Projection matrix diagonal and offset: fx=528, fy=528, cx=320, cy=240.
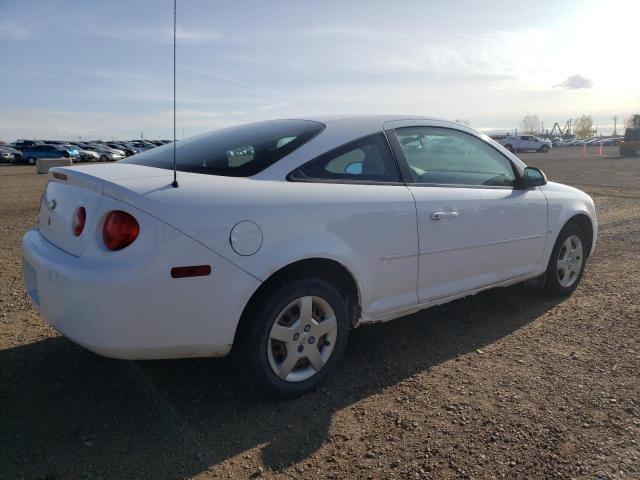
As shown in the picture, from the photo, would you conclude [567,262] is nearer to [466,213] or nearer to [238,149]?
[466,213]

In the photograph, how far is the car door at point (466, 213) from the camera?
3416 mm

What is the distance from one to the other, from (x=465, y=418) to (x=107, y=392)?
196 cm

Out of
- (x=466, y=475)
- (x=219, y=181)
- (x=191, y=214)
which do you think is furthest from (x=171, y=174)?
(x=466, y=475)

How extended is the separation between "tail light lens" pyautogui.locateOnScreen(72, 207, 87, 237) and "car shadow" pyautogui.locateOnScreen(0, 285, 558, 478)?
958mm

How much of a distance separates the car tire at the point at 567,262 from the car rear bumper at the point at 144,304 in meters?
3.03

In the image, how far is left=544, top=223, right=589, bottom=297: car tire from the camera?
455 cm

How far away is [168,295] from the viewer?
7.93 feet

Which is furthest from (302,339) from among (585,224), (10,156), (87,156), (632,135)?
(10,156)

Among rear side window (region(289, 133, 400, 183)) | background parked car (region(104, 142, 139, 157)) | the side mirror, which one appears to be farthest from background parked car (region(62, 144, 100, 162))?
rear side window (region(289, 133, 400, 183))

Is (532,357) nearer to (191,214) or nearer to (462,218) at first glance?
(462,218)

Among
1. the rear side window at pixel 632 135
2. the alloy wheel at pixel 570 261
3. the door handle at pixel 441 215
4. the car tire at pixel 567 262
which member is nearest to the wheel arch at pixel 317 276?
the door handle at pixel 441 215

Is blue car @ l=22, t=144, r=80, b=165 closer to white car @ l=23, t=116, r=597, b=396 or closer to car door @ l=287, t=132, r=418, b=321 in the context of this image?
white car @ l=23, t=116, r=597, b=396

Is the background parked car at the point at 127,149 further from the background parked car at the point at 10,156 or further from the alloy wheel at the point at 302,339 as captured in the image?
the alloy wheel at the point at 302,339

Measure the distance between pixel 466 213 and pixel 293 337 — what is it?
1.52m
